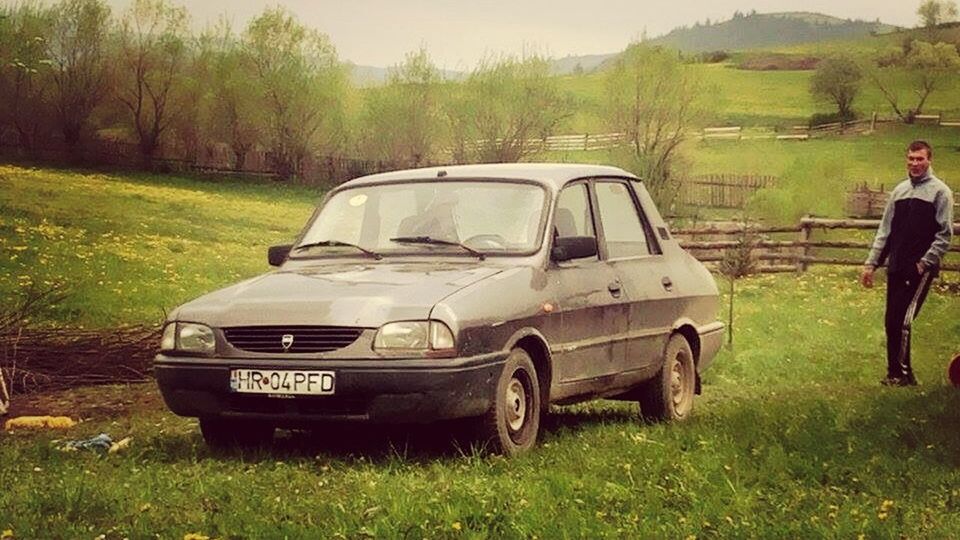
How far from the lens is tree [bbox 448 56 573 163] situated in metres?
17.2

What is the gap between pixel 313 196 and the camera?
15070mm

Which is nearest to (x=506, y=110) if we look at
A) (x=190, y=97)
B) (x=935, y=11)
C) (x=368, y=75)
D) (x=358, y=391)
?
(x=368, y=75)

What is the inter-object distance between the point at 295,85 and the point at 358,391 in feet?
30.4

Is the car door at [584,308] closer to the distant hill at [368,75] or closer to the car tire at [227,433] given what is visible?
the car tire at [227,433]

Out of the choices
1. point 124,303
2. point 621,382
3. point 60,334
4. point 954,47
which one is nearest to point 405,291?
point 621,382

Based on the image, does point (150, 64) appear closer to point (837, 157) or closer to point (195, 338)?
point (837, 157)

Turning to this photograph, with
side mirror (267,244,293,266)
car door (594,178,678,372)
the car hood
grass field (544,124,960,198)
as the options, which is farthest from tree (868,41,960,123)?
the car hood

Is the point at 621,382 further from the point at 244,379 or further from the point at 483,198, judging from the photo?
the point at 244,379

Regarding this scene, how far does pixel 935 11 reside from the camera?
14.4 meters

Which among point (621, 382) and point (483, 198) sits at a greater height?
point (483, 198)

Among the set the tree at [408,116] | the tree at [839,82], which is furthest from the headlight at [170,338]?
the tree at [839,82]

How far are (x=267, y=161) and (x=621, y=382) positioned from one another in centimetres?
800

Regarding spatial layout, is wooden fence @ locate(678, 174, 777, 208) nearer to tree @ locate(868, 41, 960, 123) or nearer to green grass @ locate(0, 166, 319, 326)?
tree @ locate(868, 41, 960, 123)

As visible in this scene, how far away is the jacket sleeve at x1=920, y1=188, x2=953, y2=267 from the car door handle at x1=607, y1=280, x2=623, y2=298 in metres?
2.91
